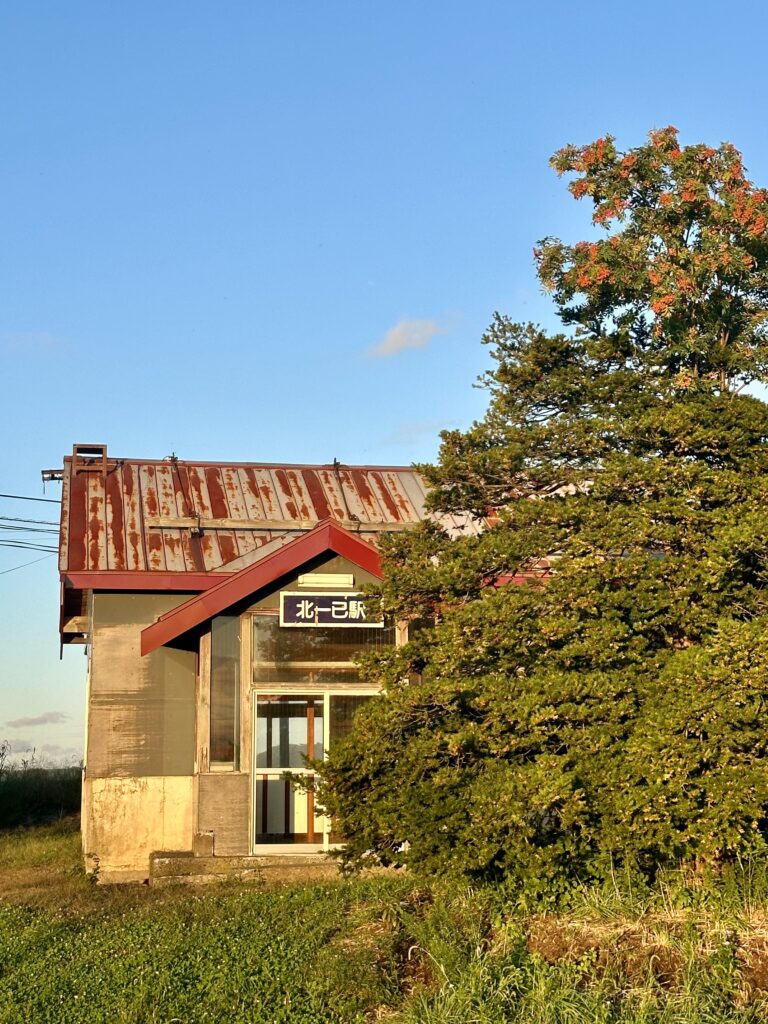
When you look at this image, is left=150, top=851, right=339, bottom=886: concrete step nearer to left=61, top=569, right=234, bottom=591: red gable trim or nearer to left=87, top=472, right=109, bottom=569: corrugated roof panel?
left=61, top=569, right=234, bottom=591: red gable trim

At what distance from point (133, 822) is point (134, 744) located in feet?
3.25

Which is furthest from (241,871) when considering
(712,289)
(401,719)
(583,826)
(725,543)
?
(712,289)

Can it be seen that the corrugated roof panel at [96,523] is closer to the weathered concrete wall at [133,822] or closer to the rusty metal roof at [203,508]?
the rusty metal roof at [203,508]

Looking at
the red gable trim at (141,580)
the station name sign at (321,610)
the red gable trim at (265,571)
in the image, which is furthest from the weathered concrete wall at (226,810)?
the red gable trim at (141,580)

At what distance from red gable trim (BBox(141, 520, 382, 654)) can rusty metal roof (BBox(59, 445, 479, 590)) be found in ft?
1.07

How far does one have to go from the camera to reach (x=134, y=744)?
15.9m

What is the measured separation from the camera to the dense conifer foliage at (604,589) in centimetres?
1008

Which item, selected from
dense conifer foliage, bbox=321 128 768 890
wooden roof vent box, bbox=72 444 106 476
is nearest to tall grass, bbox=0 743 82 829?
wooden roof vent box, bbox=72 444 106 476

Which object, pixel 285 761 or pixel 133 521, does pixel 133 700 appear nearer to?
pixel 285 761

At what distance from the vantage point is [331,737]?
1544 cm

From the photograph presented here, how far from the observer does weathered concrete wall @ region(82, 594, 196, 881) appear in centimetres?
1563

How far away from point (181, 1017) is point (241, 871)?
5448 mm

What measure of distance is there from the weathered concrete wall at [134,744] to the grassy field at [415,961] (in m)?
3.15

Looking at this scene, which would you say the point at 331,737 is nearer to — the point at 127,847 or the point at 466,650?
the point at 127,847
